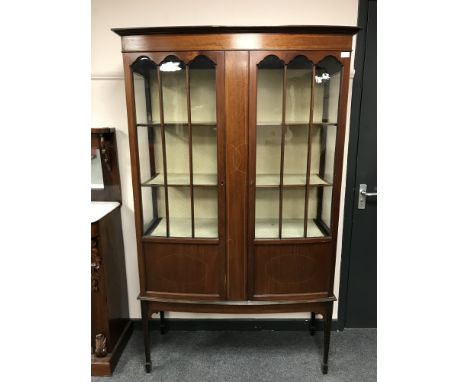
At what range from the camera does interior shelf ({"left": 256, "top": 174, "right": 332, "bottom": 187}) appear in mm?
1474

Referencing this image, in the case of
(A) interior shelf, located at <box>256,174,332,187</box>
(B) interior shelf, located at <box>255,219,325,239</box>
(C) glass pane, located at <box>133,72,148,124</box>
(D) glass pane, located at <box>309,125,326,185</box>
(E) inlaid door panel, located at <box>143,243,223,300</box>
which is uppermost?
(C) glass pane, located at <box>133,72,148,124</box>

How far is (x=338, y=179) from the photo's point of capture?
4.67 ft

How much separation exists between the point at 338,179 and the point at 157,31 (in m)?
1.07

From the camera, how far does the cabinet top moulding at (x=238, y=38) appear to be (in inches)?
49.2

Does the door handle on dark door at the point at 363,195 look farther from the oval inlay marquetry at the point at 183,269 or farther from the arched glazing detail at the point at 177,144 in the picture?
the oval inlay marquetry at the point at 183,269

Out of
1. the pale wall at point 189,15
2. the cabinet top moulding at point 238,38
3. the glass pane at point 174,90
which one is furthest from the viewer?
the pale wall at point 189,15

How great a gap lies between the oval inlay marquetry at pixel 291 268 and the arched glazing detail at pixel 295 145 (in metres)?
0.11

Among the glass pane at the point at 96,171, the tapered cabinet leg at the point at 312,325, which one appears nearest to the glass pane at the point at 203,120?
the glass pane at the point at 96,171

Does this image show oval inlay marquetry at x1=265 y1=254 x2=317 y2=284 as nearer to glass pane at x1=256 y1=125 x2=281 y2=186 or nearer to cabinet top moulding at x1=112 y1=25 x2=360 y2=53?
glass pane at x1=256 y1=125 x2=281 y2=186

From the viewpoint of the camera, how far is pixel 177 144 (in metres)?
1.48

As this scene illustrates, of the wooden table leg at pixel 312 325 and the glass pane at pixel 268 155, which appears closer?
the glass pane at pixel 268 155

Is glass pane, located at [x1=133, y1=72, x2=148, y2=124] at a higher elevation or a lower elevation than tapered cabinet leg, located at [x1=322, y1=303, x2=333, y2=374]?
higher

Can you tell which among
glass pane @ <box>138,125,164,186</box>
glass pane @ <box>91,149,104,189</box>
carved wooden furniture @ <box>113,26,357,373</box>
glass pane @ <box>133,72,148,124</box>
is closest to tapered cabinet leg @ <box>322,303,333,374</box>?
carved wooden furniture @ <box>113,26,357,373</box>

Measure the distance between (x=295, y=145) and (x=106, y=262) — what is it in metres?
1.19
